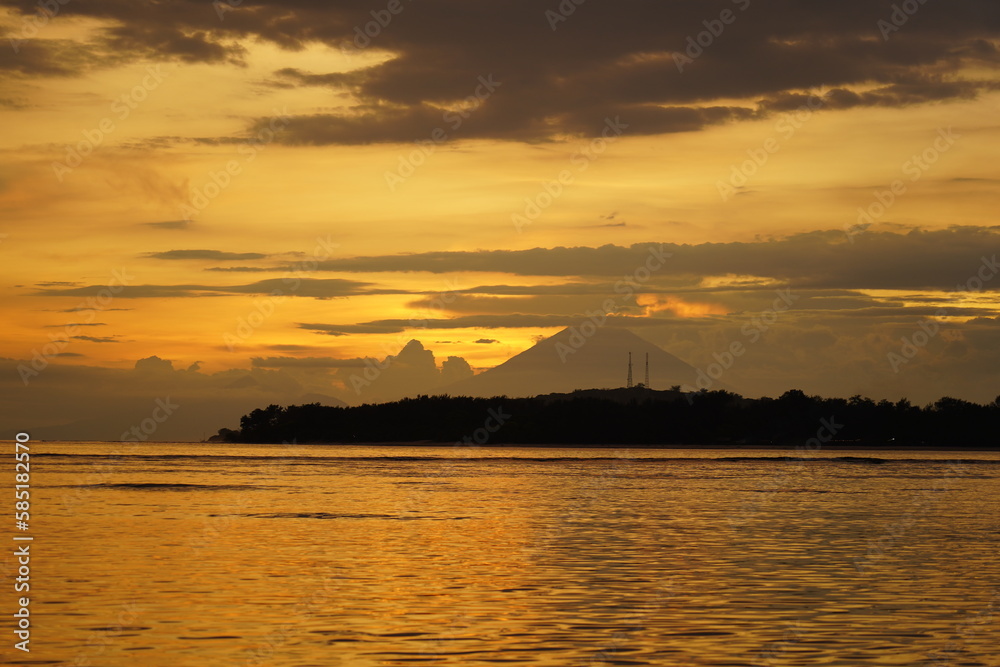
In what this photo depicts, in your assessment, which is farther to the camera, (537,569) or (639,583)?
(537,569)

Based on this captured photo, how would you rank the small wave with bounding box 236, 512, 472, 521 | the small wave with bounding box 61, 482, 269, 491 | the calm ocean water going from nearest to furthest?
1. the calm ocean water
2. the small wave with bounding box 236, 512, 472, 521
3. the small wave with bounding box 61, 482, 269, 491

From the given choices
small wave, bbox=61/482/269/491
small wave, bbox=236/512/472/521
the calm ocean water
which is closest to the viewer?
the calm ocean water

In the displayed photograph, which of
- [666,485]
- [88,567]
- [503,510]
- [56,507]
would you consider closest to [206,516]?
[56,507]

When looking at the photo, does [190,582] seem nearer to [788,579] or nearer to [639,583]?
[639,583]

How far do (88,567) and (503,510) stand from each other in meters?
33.5

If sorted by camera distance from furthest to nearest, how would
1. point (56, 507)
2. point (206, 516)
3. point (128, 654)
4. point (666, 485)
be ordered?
point (666, 485) → point (56, 507) → point (206, 516) → point (128, 654)

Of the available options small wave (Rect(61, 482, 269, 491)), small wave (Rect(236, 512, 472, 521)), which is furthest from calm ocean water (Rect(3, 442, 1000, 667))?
small wave (Rect(61, 482, 269, 491))

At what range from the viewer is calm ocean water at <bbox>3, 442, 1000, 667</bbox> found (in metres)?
26.3

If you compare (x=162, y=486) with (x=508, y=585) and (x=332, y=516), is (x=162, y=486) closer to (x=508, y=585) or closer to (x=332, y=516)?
(x=332, y=516)

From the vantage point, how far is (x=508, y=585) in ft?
118

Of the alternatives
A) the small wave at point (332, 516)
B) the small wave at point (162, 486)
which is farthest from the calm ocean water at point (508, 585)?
the small wave at point (162, 486)

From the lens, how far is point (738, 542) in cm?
4962

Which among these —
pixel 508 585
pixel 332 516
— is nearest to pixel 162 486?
pixel 332 516

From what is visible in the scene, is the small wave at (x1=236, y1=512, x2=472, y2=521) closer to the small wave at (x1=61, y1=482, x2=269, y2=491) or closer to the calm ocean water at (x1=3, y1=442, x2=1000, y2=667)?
the calm ocean water at (x1=3, y1=442, x2=1000, y2=667)
